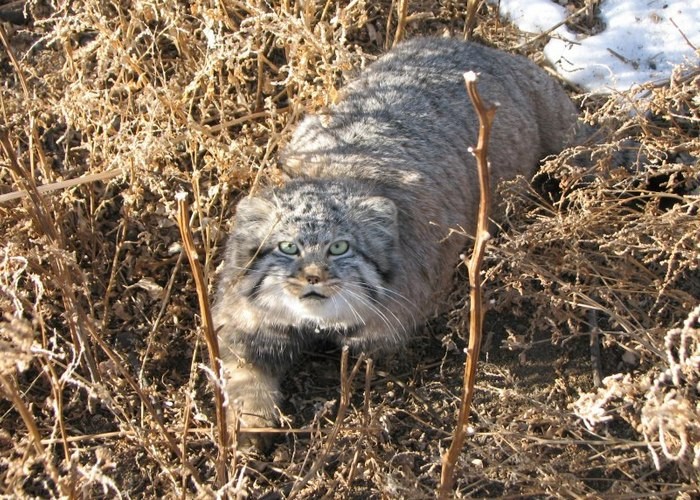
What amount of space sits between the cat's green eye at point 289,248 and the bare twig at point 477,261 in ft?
4.55

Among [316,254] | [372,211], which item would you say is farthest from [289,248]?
[372,211]

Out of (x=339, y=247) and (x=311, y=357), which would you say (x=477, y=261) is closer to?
(x=339, y=247)

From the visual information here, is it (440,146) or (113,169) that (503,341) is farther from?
(113,169)

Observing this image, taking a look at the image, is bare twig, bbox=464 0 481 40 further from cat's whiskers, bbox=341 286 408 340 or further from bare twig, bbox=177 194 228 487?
bare twig, bbox=177 194 228 487

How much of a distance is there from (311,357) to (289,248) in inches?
37.7

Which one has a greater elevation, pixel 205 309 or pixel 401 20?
pixel 401 20

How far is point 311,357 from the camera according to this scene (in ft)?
15.2

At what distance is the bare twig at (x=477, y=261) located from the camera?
2109 mm

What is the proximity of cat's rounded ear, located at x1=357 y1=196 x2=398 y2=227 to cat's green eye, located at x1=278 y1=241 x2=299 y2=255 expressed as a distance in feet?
1.37

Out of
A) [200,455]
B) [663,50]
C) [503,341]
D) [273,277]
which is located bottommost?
[200,455]

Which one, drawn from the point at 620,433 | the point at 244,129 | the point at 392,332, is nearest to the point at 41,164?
the point at 244,129

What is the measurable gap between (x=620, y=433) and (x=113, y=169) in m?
3.05

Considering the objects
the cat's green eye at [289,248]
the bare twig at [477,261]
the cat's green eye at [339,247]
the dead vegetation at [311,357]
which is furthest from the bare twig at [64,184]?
the bare twig at [477,261]

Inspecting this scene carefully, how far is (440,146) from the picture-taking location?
4.75 m
